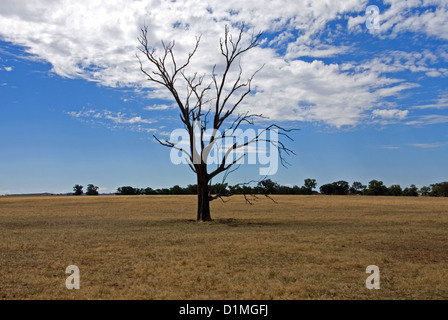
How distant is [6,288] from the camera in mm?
9992

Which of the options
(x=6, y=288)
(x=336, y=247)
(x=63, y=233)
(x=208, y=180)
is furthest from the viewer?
(x=208, y=180)

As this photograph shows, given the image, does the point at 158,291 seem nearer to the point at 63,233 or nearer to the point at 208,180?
the point at 63,233

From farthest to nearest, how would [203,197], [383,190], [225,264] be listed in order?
[383,190], [203,197], [225,264]

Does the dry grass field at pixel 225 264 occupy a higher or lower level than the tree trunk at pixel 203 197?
lower

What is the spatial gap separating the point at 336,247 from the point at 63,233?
13.6 meters

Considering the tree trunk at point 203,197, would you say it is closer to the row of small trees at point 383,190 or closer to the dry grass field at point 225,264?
the dry grass field at point 225,264

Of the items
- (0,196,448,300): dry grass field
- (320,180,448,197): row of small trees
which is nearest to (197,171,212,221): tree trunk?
(0,196,448,300): dry grass field

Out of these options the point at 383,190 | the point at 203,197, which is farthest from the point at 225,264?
the point at 383,190

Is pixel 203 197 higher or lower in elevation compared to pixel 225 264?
higher

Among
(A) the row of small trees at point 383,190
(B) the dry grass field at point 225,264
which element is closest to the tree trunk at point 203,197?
(B) the dry grass field at point 225,264

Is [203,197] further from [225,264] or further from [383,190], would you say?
[383,190]

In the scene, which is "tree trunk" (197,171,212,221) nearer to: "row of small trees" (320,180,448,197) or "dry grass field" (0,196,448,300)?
"dry grass field" (0,196,448,300)
